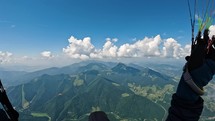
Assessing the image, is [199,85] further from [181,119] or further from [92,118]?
[92,118]

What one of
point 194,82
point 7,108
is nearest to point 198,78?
point 194,82

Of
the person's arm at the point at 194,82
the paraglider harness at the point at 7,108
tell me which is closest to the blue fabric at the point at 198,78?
the person's arm at the point at 194,82

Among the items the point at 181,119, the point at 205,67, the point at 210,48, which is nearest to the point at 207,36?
the point at 210,48

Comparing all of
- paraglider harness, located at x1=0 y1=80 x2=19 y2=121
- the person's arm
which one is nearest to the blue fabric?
the person's arm

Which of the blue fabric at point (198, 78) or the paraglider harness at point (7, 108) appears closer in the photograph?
the blue fabric at point (198, 78)

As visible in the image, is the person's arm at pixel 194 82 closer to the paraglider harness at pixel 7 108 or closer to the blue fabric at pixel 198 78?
the blue fabric at pixel 198 78

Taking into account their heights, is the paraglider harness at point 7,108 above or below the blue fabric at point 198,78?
below

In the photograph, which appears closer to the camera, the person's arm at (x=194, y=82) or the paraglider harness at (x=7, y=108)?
the person's arm at (x=194, y=82)

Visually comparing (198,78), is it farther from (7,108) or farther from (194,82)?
(7,108)

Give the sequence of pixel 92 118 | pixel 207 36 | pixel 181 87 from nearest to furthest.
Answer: pixel 207 36 → pixel 181 87 → pixel 92 118
